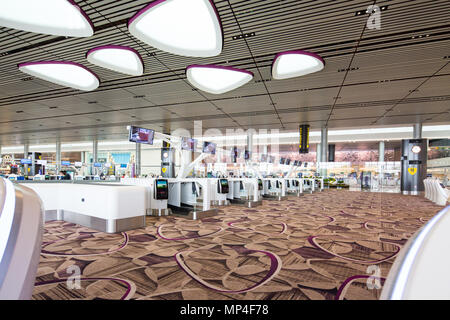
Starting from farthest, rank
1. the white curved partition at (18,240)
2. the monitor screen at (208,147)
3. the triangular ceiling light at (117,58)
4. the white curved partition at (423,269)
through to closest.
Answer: the monitor screen at (208,147)
the triangular ceiling light at (117,58)
the white curved partition at (18,240)
the white curved partition at (423,269)

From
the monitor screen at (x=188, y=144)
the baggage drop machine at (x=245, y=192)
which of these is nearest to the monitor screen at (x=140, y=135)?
the monitor screen at (x=188, y=144)

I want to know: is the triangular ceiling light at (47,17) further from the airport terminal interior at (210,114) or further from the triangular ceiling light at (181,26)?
the triangular ceiling light at (181,26)

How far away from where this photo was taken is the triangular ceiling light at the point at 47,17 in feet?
15.4

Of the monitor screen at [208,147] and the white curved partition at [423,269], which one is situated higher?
the monitor screen at [208,147]

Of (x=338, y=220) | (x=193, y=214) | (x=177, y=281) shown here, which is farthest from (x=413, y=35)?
(x=177, y=281)

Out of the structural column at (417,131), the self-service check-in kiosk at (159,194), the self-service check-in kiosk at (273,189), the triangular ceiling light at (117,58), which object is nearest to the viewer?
the self-service check-in kiosk at (159,194)

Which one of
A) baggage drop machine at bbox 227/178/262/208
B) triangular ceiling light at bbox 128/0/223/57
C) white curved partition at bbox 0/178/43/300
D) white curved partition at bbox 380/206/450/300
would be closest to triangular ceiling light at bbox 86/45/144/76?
triangular ceiling light at bbox 128/0/223/57

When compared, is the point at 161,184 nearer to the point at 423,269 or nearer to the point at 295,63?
the point at 295,63

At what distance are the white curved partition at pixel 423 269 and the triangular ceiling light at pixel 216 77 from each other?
696 centimetres

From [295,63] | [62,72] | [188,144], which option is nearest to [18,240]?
[188,144]

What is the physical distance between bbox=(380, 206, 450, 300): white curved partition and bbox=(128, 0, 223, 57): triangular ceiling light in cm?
485

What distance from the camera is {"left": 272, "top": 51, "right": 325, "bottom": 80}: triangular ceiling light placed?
629cm
